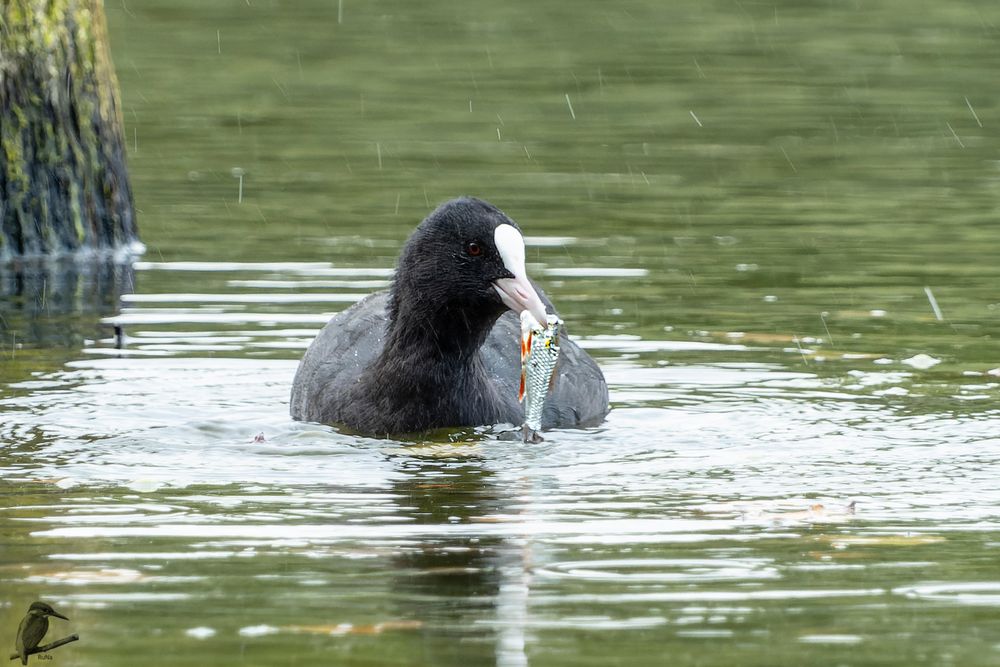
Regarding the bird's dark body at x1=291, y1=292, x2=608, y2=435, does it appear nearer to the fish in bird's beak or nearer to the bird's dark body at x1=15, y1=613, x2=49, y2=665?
the fish in bird's beak

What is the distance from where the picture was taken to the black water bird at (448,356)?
880cm

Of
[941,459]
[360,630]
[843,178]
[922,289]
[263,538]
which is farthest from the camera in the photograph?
[843,178]

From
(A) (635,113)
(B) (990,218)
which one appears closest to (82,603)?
(B) (990,218)

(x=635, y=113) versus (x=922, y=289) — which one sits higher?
(x=635, y=113)

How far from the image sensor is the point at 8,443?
8.45 metres

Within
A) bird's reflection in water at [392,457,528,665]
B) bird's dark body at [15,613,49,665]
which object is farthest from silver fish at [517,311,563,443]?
bird's dark body at [15,613,49,665]

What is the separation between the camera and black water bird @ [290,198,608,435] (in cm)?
880

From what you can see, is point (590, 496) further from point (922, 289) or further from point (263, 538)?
point (922, 289)

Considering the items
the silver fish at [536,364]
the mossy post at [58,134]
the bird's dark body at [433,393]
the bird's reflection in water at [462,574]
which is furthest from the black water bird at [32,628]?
the mossy post at [58,134]

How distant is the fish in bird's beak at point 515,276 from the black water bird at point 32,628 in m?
3.24

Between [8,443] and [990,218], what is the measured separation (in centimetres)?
766

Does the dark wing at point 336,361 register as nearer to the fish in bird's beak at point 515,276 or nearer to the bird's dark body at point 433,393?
the bird's dark body at point 433,393

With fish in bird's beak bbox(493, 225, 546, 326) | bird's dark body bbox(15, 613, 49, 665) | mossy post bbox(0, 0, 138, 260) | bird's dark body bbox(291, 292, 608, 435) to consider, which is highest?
mossy post bbox(0, 0, 138, 260)

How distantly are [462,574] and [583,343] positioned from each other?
Answer: 185 inches
